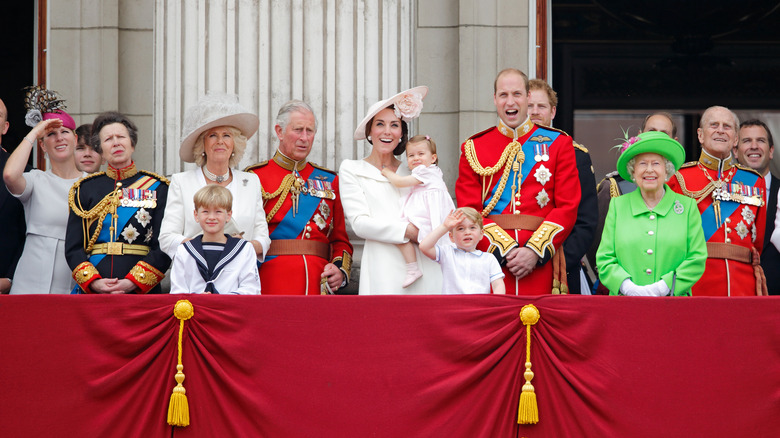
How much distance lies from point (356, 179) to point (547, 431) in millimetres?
1836

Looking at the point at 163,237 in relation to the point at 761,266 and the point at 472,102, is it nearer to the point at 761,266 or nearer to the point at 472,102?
the point at 472,102

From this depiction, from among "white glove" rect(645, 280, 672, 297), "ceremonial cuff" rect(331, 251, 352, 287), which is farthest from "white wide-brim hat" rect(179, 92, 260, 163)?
"white glove" rect(645, 280, 672, 297)

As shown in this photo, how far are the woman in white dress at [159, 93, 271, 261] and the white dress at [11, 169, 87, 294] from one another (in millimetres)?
782

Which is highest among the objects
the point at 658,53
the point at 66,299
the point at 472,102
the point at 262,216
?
the point at 658,53

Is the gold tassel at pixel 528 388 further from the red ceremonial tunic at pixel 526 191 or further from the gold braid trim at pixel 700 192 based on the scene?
the gold braid trim at pixel 700 192

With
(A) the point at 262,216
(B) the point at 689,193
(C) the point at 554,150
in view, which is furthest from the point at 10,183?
(B) the point at 689,193

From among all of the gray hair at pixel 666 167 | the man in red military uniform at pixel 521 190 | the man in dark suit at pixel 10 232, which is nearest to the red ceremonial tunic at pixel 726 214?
the gray hair at pixel 666 167

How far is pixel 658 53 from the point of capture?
433 inches

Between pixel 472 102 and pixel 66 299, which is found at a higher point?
pixel 472 102

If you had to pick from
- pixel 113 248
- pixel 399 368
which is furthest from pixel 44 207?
pixel 399 368

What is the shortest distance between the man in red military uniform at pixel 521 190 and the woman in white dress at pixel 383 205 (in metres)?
0.36

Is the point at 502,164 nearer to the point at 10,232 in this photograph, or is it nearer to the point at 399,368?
the point at 399,368

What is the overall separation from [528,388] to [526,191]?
1.33 m

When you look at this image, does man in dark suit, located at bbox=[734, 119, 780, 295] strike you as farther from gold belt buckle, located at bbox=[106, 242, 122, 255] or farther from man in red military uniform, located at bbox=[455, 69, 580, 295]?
gold belt buckle, located at bbox=[106, 242, 122, 255]
